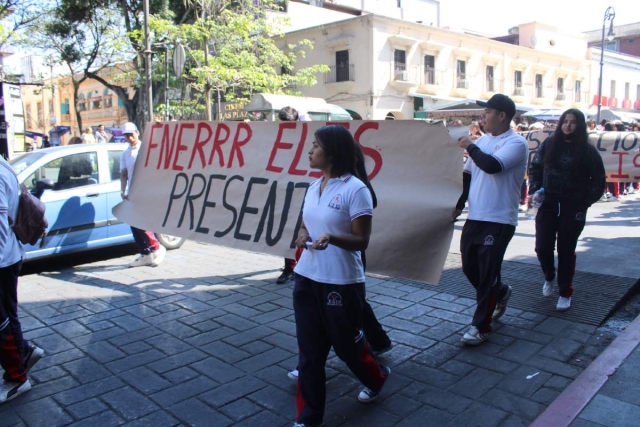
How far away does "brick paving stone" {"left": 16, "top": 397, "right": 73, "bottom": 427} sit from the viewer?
3.18m

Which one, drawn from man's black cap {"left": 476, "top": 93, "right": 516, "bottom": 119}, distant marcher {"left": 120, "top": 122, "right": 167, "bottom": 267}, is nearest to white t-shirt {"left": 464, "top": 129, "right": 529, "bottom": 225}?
man's black cap {"left": 476, "top": 93, "right": 516, "bottom": 119}

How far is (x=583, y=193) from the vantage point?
4.79m

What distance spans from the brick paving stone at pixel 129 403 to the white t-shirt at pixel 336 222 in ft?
4.33

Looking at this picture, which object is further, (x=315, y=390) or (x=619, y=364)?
(x=619, y=364)

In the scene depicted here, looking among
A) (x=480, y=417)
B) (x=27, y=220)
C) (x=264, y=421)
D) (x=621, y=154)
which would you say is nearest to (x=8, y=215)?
(x=27, y=220)

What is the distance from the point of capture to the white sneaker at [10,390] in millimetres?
3414

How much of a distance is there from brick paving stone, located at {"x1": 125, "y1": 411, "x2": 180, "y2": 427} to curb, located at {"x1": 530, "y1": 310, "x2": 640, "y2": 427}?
6.74 feet

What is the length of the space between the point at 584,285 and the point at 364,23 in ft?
88.4

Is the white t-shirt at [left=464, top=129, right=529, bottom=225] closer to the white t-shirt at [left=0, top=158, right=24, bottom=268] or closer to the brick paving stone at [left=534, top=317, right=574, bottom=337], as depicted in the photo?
the brick paving stone at [left=534, top=317, right=574, bottom=337]

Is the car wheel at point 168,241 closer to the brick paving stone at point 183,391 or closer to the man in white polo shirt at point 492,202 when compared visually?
the brick paving stone at point 183,391

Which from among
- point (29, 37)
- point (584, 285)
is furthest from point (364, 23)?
point (584, 285)

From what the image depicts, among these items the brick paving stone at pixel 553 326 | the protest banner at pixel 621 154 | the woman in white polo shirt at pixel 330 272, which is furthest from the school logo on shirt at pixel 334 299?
the protest banner at pixel 621 154

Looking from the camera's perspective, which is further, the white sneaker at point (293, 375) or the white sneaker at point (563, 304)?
the white sneaker at point (563, 304)

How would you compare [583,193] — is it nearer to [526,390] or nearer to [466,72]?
[526,390]
